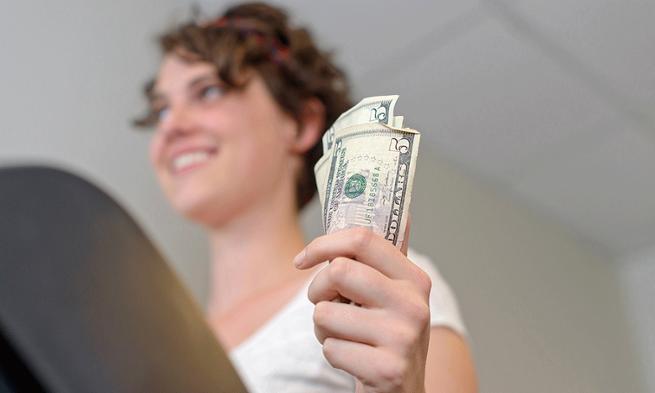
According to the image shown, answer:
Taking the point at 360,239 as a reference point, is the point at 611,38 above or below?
above

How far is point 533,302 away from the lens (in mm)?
819

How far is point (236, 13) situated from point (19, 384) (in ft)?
3.63

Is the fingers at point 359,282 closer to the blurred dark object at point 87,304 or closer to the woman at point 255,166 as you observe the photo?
the blurred dark object at point 87,304

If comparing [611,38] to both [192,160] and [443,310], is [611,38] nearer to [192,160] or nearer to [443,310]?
[443,310]

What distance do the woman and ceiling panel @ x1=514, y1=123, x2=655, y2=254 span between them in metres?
0.23

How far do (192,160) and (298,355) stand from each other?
21.9 inches

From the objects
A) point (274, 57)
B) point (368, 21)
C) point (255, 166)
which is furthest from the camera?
point (368, 21)

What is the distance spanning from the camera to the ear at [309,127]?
131cm

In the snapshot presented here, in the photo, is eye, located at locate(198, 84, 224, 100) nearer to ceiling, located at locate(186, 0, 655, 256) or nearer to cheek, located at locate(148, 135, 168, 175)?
cheek, located at locate(148, 135, 168, 175)

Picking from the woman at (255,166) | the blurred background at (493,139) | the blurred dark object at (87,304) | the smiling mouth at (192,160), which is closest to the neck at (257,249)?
the woman at (255,166)

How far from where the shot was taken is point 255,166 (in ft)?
4.17

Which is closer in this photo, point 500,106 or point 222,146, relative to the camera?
point 500,106

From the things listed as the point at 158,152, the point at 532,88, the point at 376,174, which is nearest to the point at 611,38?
the point at 532,88

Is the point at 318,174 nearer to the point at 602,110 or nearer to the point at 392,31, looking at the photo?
the point at 602,110
